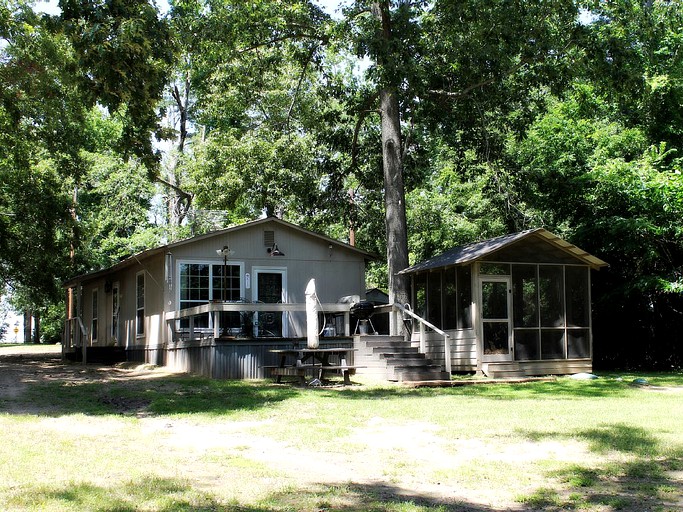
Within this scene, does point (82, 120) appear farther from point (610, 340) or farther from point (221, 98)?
point (610, 340)

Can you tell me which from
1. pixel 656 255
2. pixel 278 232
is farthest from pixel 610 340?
pixel 278 232

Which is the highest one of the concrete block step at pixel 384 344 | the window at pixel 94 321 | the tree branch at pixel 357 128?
the tree branch at pixel 357 128

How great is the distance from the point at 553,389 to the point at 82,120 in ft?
43.8

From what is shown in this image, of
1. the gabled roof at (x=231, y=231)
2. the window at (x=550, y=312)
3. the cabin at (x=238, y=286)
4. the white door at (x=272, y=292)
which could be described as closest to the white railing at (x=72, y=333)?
the cabin at (x=238, y=286)

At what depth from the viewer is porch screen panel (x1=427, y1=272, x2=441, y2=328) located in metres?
17.2

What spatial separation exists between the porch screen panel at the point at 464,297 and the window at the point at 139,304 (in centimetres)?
886

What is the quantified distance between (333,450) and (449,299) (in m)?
10.0

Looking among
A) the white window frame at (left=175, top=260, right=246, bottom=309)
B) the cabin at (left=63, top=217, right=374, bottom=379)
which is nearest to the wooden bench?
the cabin at (left=63, top=217, right=374, bottom=379)

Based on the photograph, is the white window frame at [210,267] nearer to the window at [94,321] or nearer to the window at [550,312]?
the window at [550,312]

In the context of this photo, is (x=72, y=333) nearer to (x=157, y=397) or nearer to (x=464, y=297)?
(x=464, y=297)

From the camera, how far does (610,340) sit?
67.6ft

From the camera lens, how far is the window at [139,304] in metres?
19.9

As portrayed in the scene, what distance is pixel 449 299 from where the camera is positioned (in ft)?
55.4

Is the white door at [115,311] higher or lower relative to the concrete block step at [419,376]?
higher
